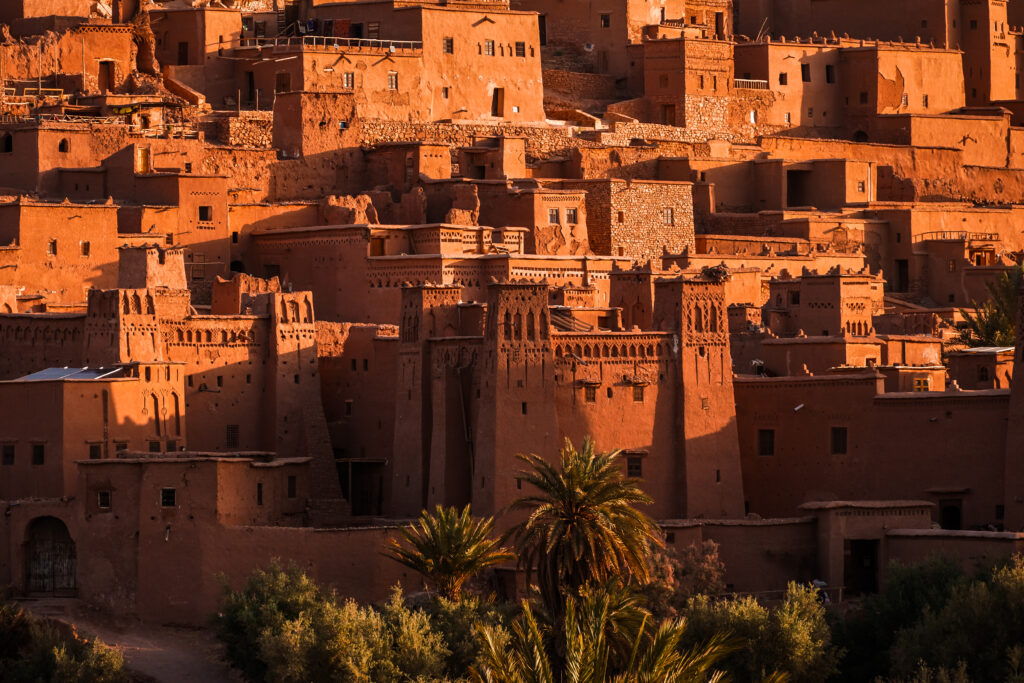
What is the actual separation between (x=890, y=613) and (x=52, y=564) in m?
13.6

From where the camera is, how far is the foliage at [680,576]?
42.9m

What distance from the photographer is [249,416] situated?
50.3m

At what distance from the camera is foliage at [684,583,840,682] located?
41.8m

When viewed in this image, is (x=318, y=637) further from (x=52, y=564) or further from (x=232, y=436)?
(x=232, y=436)

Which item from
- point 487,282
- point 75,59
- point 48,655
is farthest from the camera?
point 75,59

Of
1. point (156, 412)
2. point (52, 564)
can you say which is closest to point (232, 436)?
point (156, 412)

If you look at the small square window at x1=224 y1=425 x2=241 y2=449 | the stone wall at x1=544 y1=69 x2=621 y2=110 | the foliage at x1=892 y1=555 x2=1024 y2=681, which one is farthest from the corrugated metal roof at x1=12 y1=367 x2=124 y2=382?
the stone wall at x1=544 y1=69 x2=621 y2=110

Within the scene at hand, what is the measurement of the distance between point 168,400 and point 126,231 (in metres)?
7.36

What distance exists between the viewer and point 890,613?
4306 centimetres

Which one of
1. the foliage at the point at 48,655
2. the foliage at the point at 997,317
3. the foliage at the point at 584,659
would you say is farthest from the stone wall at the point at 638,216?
the foliage at the point at 584,659

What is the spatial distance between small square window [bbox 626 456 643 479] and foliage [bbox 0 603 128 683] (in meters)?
8.93

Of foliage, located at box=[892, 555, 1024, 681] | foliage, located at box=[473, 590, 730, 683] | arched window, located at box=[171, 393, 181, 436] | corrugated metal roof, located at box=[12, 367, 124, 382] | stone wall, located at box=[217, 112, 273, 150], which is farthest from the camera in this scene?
stone wall, located at box=[217, 112, 273, 150]

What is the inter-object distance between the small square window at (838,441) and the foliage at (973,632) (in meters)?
6.08

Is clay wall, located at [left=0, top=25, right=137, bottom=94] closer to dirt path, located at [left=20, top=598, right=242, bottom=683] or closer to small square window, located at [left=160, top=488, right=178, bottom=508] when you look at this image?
small square window, located at [left=160, top=488, right=178, bottom=508]
